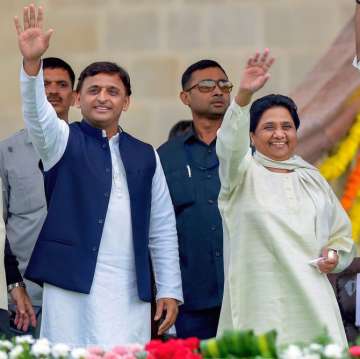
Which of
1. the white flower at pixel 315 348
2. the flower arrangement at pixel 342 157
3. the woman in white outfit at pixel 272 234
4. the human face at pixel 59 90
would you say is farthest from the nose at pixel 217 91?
the white flower at pixel 315 348

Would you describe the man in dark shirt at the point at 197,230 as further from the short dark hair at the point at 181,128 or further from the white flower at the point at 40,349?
the white flower at the point at 40,349

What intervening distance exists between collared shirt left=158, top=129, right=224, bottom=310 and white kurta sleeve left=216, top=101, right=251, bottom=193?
50 centimetres

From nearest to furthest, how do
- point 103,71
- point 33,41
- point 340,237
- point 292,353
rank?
point 292,353 → point 33,41 → point 340,237 → point 103,71

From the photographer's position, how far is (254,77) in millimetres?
5332

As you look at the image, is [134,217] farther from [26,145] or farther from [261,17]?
[261,17]

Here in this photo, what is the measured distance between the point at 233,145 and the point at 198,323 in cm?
93

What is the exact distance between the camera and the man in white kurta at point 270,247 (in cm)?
539

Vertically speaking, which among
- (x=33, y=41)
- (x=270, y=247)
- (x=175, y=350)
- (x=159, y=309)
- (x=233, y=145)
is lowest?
(x=159, y=309)

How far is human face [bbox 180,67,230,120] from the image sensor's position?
6.30m

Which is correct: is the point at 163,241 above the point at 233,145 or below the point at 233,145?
below

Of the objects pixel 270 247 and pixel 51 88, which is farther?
pixel 51 88

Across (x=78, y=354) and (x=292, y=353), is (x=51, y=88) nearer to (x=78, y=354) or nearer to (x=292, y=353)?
(x=78, y=354)

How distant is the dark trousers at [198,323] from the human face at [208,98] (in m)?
0.84

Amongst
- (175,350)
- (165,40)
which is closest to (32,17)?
(175,350)
